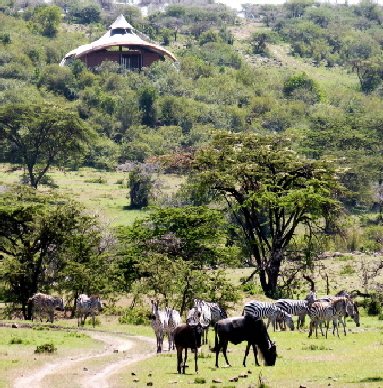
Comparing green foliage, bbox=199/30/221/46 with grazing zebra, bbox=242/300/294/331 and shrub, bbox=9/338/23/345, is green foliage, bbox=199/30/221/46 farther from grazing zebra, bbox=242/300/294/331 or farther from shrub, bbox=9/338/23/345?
shrub, bbox=9/338/23/345

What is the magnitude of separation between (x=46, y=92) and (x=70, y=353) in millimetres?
102329

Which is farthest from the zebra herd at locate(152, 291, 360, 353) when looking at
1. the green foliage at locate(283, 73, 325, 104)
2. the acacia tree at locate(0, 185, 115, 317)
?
the green foliage at locate(283, 73, 325, 104)

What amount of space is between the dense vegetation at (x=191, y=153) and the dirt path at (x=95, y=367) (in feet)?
27.8

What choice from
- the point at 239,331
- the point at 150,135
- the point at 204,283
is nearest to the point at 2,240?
the point at 204,283

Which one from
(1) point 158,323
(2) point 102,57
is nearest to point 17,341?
(1) point 158,323

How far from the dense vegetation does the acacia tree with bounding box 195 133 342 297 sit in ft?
0.33

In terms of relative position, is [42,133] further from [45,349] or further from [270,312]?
[45,349]

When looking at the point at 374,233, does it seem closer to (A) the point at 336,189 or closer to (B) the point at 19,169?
(A) the point at 336,189

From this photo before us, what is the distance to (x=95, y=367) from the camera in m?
22.3

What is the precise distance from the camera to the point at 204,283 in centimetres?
3684

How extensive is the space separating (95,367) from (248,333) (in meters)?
3.69

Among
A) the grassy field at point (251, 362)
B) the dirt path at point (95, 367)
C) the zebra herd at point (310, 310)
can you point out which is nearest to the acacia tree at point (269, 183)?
the zebra herd at point (310, 310)

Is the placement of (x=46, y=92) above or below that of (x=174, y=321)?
above

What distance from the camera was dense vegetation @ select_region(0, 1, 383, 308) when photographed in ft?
135
